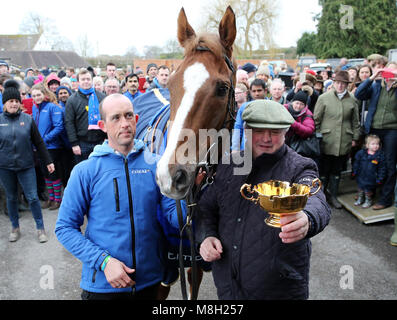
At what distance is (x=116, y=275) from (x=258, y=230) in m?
0.86

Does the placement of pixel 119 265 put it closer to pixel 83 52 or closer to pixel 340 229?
pixel 340 229

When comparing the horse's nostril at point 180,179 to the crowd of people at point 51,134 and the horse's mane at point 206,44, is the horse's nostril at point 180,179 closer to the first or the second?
the horse's mane at point 206,44

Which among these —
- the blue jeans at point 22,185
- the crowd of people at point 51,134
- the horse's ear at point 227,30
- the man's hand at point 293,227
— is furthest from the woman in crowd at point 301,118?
the blue jeans at point 22,185

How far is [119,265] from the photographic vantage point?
1.82 meters

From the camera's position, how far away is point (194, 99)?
1.72 metres

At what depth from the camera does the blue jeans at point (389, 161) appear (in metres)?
5.05

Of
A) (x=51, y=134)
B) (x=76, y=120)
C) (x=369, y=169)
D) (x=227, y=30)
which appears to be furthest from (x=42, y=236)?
(x=369, y=169)

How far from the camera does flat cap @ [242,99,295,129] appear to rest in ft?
5.73

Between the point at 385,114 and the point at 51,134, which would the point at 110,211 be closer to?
the point at 51,134

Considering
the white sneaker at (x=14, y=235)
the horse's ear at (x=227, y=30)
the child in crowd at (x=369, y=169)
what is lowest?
the white sneaker at (x=14, y=235)

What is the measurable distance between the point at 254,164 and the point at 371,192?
4.42 meters

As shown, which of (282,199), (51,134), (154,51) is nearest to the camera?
(282,199)

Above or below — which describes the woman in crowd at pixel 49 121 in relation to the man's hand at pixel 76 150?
above

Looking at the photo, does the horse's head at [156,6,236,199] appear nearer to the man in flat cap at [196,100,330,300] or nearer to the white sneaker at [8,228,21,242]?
the man in flat cap at [196,100,330,300]
